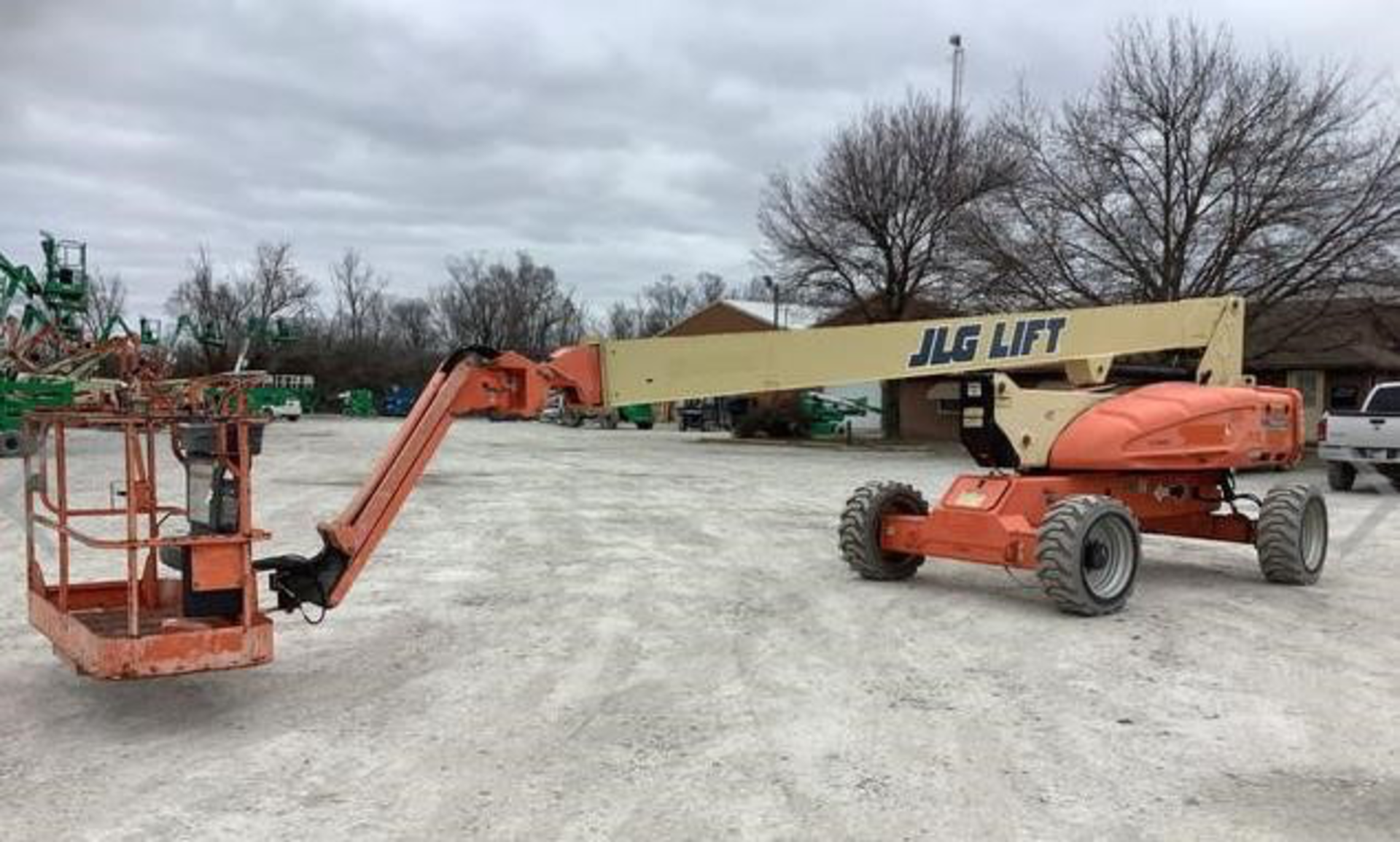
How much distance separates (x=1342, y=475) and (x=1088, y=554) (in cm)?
1498

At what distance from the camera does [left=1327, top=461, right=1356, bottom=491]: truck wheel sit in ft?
72.3

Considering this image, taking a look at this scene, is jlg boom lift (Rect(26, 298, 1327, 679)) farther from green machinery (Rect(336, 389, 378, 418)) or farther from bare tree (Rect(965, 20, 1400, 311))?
green machinery (Rect(336, 389, 378, 418))

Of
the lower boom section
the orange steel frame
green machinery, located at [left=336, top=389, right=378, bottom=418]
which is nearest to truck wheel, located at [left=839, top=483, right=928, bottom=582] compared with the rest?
the lower boom section

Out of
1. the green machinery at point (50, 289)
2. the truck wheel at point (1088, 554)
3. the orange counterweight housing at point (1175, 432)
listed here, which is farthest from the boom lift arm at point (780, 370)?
the green machinery at point (50, 289)

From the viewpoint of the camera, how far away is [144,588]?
23.8ft

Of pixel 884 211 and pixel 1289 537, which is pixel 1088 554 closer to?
pixel 1289 537

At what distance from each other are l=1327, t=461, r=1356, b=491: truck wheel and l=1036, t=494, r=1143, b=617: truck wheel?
14.4 m

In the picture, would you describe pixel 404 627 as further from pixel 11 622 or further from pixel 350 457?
pixel 350 457

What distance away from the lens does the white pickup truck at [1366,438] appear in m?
20.9

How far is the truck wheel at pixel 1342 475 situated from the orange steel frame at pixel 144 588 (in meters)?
20.7

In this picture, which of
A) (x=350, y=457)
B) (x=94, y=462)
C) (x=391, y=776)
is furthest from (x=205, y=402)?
(x=350, y=457)

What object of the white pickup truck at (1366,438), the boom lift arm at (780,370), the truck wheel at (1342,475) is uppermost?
the boom lift arm at (780,370)

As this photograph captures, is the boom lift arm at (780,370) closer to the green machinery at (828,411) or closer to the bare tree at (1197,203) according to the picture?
the bare tree at (1197,203)

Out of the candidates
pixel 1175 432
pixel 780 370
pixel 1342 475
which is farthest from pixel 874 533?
pixel 1342 475
